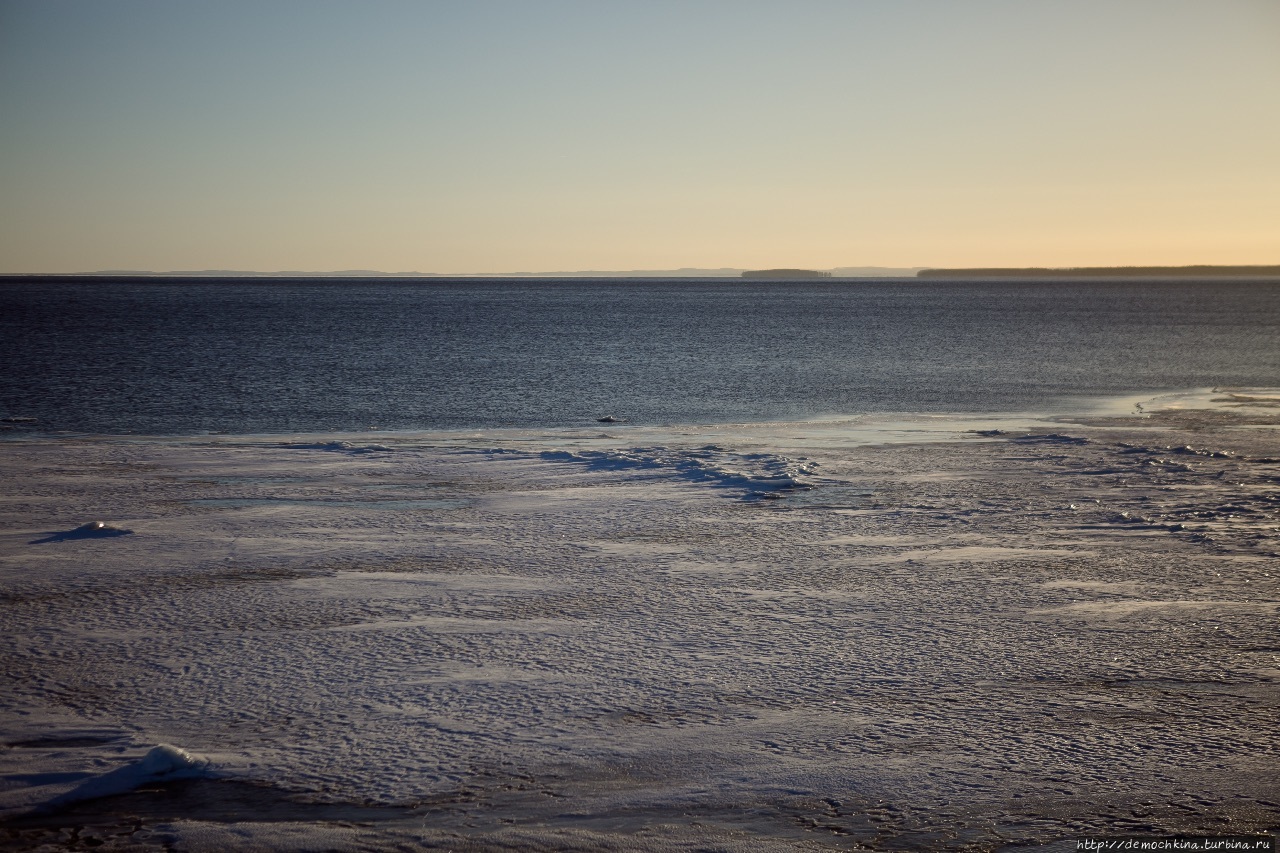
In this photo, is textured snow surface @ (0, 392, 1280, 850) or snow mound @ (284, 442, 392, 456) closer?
textured snow surface @ (0, 392, 1280, 850)

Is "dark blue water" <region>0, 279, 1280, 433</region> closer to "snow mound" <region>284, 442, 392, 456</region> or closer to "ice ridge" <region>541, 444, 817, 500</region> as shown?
"snow mound" <region>284, 442, 392, 456</region>

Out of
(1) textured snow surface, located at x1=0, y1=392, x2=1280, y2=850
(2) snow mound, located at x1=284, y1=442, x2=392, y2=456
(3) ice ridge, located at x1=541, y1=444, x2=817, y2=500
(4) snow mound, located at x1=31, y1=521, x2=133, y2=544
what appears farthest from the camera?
(2) snow mound, located at x1=284, y1=442, x2=392, y2=456

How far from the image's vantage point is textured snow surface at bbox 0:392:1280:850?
443cm

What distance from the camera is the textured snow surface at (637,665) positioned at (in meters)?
4.43

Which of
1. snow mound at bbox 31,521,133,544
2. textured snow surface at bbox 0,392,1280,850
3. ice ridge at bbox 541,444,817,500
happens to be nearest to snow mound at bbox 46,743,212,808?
textured snow surface at bbox 0,392,1280,850

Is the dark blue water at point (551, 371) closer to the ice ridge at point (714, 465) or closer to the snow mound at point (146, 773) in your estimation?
the ice ridge at point (714, 465)

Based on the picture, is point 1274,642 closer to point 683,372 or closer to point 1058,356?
point 683,372

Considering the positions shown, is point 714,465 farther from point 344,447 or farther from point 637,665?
point 637,665

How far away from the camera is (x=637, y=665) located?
6141 mm

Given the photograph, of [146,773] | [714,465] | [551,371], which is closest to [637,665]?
[146,773]

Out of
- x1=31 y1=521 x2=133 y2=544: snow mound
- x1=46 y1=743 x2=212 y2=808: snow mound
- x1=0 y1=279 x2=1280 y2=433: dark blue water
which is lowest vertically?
x1=46 y1=743 x2=212 y2=808: snow mound

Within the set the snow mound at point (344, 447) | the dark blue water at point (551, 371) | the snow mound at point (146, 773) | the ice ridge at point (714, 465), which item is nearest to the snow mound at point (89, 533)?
the snow mound at point (146, 773)

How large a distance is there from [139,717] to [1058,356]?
4194cm

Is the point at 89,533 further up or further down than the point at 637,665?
further up
